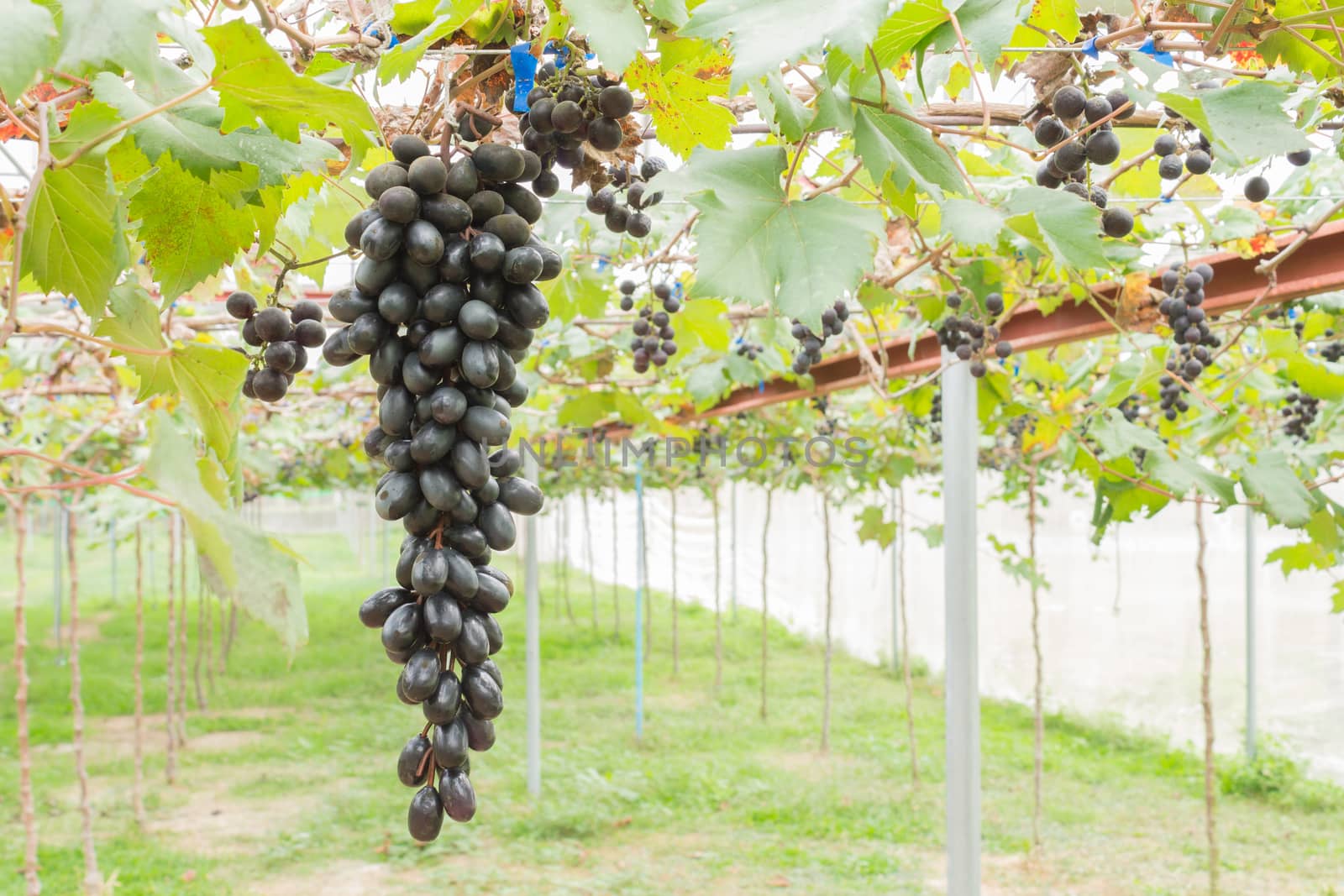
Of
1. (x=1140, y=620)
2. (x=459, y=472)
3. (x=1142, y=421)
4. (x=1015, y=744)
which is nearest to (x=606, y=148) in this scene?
(x=459, y=472)

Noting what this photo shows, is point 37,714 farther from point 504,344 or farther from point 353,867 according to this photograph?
point 504,344

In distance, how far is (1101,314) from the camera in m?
2.72

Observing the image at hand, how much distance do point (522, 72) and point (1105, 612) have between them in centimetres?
1492

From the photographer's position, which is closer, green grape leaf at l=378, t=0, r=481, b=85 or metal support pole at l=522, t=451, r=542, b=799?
green grape leaf at l=378, t=0, r=481, b=85

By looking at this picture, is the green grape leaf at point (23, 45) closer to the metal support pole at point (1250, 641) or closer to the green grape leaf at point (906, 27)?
the green grape leaf at point (906, 27)

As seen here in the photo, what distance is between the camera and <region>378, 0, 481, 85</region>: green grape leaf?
35.5 inches

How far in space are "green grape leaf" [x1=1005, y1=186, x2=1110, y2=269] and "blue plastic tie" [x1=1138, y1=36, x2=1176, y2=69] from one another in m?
0.26

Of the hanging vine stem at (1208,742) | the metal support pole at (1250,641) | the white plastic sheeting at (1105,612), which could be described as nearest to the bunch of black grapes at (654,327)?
the hanging vine stem at (1208,742)

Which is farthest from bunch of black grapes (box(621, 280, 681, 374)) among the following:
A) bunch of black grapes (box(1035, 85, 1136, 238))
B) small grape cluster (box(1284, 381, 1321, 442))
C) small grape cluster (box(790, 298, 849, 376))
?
small grape cluster (box(1284, 381, 1321, 442))

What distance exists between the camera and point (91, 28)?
0.72 metres

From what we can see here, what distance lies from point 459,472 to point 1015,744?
28.2 feet

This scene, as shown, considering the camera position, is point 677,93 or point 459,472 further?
point 677,93

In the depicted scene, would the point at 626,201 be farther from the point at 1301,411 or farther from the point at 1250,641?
the point at 1250,641

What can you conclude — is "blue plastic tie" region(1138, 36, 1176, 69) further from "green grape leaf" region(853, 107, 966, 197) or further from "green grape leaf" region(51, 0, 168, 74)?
"green grape leaf" region(51, 0, 168, 74)
